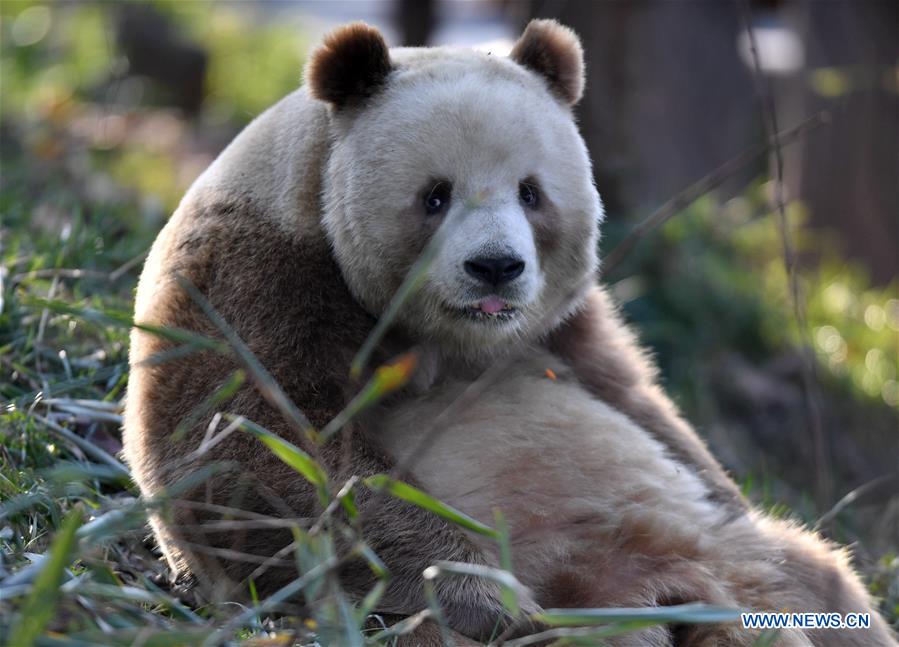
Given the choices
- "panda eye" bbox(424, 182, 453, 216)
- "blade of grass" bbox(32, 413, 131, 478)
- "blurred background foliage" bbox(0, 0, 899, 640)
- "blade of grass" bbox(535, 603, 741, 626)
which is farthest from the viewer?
"blurred background foliage" bbox(0, 0, 899, 640)

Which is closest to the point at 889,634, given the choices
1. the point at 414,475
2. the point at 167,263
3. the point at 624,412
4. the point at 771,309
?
the point at 624,412

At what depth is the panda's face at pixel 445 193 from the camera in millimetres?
3576

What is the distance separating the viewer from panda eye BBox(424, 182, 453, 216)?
12.2 feet

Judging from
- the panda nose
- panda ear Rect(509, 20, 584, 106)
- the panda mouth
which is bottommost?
the panda mouth

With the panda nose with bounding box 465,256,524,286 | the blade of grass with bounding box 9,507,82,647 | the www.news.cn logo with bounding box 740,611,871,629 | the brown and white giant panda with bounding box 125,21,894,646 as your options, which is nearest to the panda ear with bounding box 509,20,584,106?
the brown and white giant panda with bounding box 125,21,894,646

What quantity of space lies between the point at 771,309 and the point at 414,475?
5.53 m

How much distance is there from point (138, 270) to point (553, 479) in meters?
2.69

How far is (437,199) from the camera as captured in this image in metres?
3.72

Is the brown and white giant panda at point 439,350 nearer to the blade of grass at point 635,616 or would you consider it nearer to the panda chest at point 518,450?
the panda chest at point 518,450

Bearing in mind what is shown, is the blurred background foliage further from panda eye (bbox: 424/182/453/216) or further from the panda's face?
panda eye (bbox: 424/182/453/216)

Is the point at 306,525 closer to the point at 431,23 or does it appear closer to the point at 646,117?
the point at 431,23

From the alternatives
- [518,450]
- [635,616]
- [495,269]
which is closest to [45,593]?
[635,616]

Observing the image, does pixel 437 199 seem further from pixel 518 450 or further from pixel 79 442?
pixel 79 442

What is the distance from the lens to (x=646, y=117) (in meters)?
12.2
